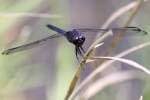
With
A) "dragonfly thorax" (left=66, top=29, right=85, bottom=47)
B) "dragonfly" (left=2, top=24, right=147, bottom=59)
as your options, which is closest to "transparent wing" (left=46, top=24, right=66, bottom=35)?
"dragonfly" (left=2, top=24, right=147, bottom=59)

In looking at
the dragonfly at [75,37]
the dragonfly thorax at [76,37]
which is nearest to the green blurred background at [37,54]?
the dragonfly at [75,37]

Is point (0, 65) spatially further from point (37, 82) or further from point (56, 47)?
point (56, 47)

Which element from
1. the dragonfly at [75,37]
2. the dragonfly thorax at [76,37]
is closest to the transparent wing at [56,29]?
the dragonfly at [75,37]

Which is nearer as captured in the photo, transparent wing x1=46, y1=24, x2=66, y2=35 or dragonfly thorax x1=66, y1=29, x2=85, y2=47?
dragonfly thorax x1=66, y1=29, x2=85, y2=47

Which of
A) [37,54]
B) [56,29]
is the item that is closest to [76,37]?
[56,29]

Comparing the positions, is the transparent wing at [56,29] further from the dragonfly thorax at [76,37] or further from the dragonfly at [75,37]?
the dragonfly thorax at [76,37]

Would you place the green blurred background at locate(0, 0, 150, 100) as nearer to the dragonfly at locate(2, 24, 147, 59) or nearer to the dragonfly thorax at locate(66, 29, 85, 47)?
the dragonfly at locate(2, 24, 147, 59)

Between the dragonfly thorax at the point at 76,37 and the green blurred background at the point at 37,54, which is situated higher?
the dragonfly thorax at the point at 76,37

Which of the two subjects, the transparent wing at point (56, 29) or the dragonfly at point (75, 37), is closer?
the dragonfly at point (75, 37)
